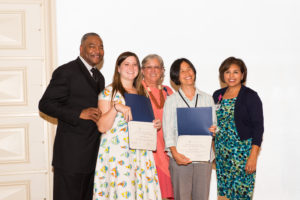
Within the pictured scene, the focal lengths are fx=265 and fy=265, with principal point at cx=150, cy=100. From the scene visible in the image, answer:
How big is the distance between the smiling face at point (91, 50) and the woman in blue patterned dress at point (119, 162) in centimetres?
45

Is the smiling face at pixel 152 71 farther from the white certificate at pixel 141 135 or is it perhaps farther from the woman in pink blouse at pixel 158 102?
the white certificate at pixel 141 135

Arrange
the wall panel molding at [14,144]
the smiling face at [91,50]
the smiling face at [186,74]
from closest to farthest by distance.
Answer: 1. the smiling face at [186,74]
2. the smiling face at [91,50]
3. the wall panel molding at [14,144]

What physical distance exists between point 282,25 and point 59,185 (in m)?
3.64

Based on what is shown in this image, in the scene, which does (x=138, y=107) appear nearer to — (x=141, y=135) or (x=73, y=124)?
(x=141, y=135)

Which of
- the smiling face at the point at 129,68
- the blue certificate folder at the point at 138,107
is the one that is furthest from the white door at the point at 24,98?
the blue certificate folder at the point at 138,107

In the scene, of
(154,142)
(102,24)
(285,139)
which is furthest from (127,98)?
(285,139)

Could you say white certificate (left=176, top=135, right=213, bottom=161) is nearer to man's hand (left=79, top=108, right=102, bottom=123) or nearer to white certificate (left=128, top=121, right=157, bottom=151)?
white certificate (left=128, top=121, right=157, bottom=151)

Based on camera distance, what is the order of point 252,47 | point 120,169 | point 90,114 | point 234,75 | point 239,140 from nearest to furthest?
point 120,169, point 90,114, point 239,140, point 234,75, point 252,47

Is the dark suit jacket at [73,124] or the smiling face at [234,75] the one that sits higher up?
the smiling face at [234,75]

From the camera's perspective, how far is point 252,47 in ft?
12.6

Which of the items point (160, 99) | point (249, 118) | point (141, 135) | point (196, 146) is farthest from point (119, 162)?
point (249, 118)

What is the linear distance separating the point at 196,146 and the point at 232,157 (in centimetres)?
47

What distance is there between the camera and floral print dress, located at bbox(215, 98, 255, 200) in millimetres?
2473

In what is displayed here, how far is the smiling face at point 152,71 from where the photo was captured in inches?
112
